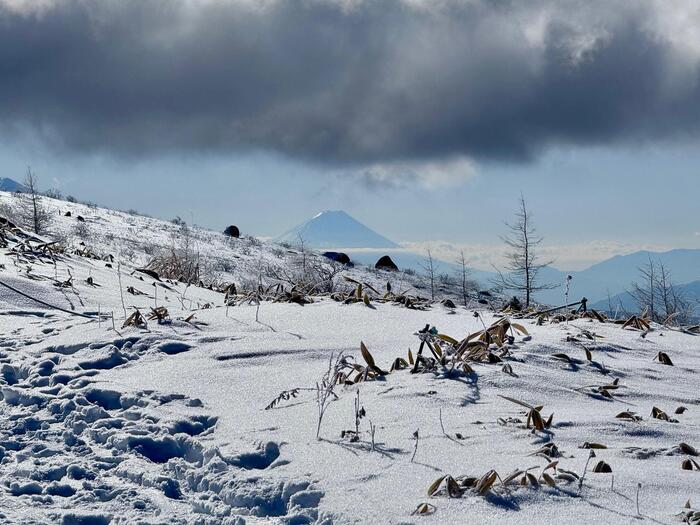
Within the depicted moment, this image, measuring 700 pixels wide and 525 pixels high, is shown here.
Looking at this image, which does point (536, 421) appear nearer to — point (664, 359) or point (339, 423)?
point (339, 423)

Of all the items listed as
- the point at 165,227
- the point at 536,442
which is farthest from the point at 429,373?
the point at 165,227

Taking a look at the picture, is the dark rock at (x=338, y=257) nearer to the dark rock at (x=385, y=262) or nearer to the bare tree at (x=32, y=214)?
the dark rock at (x=385, y=262)

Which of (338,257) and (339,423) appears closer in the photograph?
(339,423)

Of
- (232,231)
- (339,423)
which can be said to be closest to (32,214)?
(232,231)

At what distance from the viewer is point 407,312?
479 centimetres

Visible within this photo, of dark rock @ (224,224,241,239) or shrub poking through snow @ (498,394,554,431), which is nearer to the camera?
shrub poking through snow @ (498,394,554,431)

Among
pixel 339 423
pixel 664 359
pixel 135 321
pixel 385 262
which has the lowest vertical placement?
pixel 339 423

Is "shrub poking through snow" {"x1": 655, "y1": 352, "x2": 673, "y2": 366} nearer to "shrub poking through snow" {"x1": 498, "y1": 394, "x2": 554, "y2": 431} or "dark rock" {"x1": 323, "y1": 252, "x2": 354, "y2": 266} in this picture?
"shrub poking through snow" {"x1": 498, "y1": 394, "x2": 554, "y2": 431}

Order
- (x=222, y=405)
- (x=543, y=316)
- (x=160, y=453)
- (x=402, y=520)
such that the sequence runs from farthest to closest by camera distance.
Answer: (x=543, y=316) → (x=222, y=405) → (x=160, y=453) → (x=402, y=520)

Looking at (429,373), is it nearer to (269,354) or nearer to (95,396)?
(269,354)

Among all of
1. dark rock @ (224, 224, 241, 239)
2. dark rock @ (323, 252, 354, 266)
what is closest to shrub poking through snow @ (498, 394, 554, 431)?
dark rock @ (323, 252, 354, 266)

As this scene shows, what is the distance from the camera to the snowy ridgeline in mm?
1844

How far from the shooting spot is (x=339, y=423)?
250 cm

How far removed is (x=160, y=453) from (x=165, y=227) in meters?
30.8
